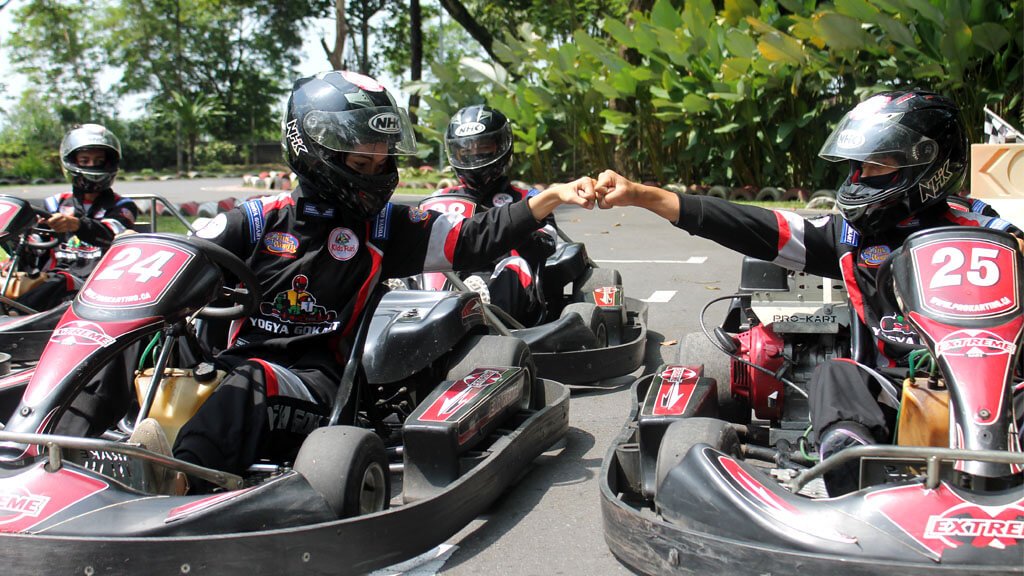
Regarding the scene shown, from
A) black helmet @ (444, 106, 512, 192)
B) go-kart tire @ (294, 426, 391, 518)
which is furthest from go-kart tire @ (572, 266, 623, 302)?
go-kart tire @ (294, 426, 391, 518)

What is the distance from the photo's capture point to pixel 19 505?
2289 mm

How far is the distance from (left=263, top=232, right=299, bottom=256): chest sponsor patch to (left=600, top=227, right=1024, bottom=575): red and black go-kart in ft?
3.94

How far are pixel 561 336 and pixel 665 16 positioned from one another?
934 cm

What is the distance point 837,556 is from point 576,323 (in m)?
2.69

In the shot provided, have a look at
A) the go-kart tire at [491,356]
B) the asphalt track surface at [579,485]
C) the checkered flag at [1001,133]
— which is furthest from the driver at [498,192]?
the checkered flag at [1001,133]

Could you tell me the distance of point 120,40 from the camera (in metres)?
37.2

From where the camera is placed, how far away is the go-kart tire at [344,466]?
2.54 meters

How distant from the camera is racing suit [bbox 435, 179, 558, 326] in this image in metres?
5.16

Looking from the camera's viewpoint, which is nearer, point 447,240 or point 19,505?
point 19,505

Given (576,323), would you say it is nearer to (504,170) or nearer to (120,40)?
(504,170)

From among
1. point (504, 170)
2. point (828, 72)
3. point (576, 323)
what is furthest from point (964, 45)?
point (576, 323)

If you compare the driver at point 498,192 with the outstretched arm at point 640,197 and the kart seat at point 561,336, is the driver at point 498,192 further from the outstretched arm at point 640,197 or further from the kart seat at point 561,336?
the outstretched arm at point 640,197

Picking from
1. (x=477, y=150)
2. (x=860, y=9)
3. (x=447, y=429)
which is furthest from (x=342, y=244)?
(x=860, y=9)

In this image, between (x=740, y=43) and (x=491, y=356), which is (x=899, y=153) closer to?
(x=491, y=356)
